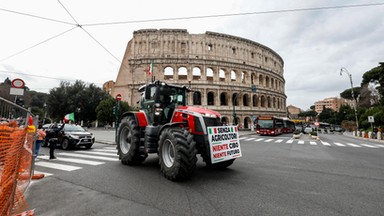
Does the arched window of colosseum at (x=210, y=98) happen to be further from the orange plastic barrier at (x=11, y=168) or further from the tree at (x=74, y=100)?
the orange plastic barrier at (x=11, y=168)

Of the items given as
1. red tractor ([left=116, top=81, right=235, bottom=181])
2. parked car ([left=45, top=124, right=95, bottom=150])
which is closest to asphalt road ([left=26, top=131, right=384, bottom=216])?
red tractor ([left=116, top=81, right=235, bottom=181])

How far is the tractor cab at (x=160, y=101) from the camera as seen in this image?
5496mm

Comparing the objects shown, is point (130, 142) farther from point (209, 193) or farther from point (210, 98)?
point (210, 98)

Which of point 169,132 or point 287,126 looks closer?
point 169,132

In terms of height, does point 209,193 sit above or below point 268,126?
below

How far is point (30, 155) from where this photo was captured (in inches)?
160

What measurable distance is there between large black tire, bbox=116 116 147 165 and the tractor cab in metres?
0.58

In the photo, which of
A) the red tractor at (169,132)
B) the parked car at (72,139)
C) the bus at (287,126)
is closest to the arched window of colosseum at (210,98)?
the bus at (287,126)

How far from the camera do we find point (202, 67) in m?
36.9

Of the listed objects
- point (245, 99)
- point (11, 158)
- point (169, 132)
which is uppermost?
point (245, 99)

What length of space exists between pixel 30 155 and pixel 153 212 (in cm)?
345

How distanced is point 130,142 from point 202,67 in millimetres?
32656

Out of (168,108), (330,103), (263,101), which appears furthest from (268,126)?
(330,103)

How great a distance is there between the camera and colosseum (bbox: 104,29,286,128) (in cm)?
3625
